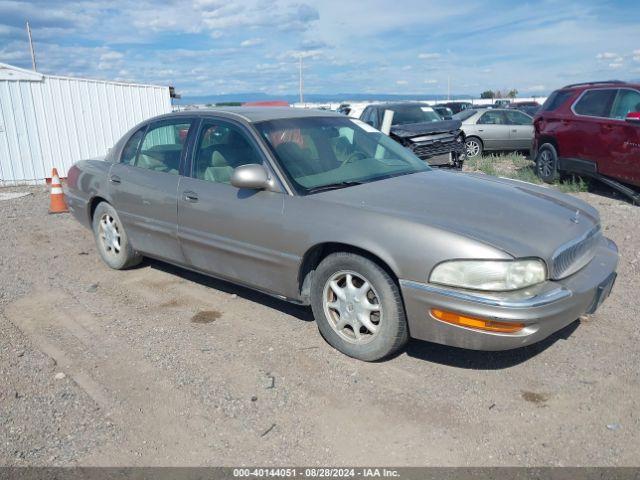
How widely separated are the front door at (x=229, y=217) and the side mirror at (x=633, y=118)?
6186 mm

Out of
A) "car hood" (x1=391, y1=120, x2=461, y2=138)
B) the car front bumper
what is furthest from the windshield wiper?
"car hood" (x1=391, y1=120, x2=461, y2=138)

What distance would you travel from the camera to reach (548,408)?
3.04 m

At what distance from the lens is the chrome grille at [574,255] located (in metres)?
3.19

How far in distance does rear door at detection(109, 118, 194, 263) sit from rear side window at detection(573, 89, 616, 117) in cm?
686

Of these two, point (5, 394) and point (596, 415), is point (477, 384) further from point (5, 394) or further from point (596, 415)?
point (5, 394)

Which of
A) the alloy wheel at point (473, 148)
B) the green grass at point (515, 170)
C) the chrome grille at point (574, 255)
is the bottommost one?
the green grass at point (515, 170)

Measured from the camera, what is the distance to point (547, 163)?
A: 32.2ft

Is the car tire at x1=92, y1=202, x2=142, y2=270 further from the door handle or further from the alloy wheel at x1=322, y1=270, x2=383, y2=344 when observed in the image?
the alloy wheel at x1=322, y1=270, x2=383, y2=344

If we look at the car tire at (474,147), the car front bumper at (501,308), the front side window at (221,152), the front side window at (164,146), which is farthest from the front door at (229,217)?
the car tire at (474,147)

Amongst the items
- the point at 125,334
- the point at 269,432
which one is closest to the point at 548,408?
the point at 269,432

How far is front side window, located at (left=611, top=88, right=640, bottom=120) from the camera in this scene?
8.18 m

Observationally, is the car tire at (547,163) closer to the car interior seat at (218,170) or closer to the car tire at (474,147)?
the car tire at (474,147)

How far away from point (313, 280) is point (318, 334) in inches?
20.6

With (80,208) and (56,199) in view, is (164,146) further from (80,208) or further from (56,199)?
(56,199)
